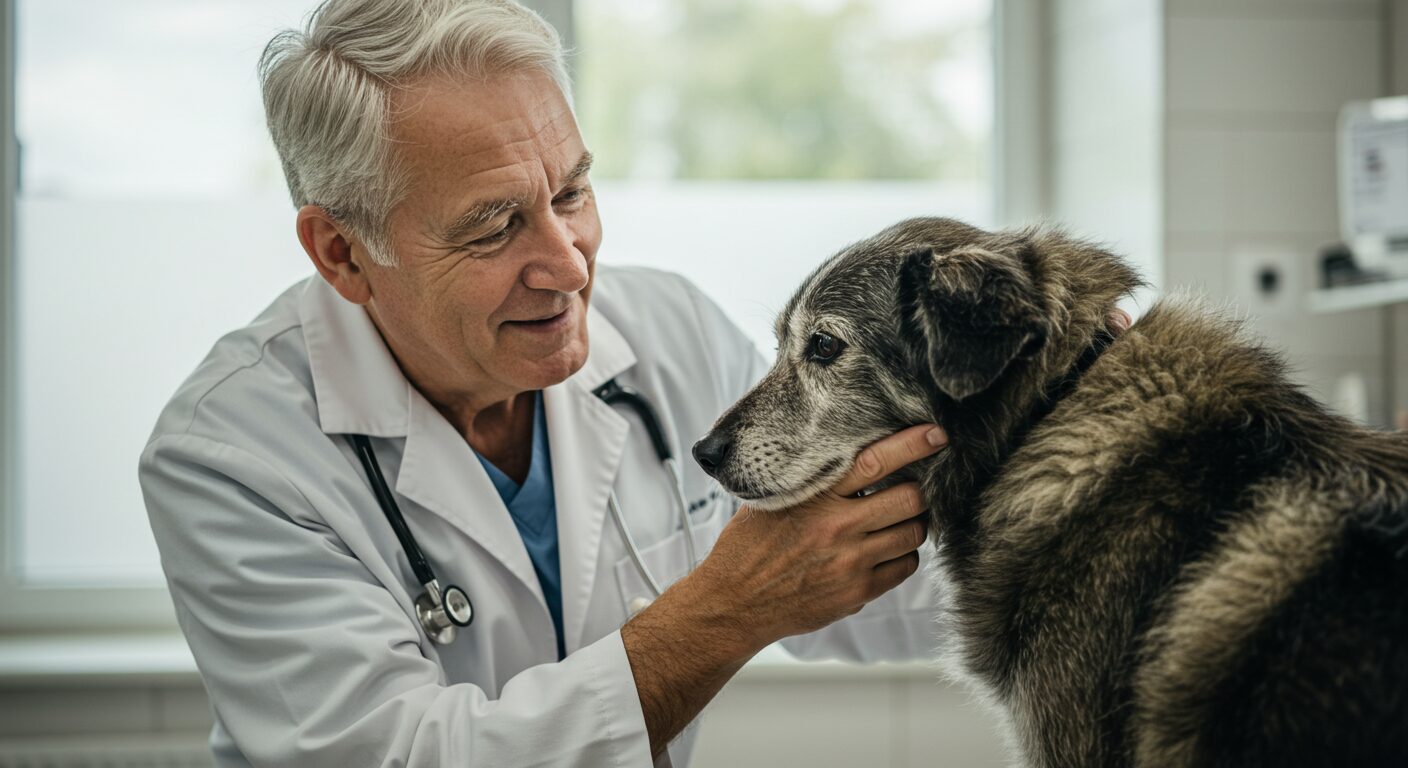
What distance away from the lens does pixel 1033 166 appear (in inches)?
126

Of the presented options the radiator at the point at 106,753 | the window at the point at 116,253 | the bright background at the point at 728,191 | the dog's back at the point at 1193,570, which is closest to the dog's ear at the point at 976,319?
the dog's back at the point at 1193,570

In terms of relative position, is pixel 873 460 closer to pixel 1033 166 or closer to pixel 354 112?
pixel 354 112

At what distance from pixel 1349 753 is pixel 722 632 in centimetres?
66

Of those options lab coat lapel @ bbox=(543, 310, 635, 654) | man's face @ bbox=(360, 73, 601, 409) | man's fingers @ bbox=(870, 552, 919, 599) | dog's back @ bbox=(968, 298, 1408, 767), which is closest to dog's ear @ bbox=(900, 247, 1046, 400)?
dog's back @ bbox=(968, 298, 1408, 767)

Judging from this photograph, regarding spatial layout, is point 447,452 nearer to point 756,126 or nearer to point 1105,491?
point 1105,491

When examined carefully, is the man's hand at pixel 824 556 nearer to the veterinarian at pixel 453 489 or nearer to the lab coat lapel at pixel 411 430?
the veterinarian at pixel 453 489

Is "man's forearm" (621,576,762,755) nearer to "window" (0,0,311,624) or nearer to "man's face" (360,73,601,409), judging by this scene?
"man's face" (360,73,601,409)

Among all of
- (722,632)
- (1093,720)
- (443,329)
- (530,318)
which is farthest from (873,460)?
(443,329)

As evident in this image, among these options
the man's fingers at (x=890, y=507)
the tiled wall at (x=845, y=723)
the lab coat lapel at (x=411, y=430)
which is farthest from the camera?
the tiled wall at (x=845, y=723)

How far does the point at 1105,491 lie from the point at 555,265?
2.53 feet

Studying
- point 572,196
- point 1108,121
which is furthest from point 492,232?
point 1108,121

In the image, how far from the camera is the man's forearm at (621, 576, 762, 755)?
1.30 meters

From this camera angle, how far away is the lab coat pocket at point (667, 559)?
1.65 meters

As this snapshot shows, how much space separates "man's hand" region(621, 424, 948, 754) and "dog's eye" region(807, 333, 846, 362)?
15 centimetres
